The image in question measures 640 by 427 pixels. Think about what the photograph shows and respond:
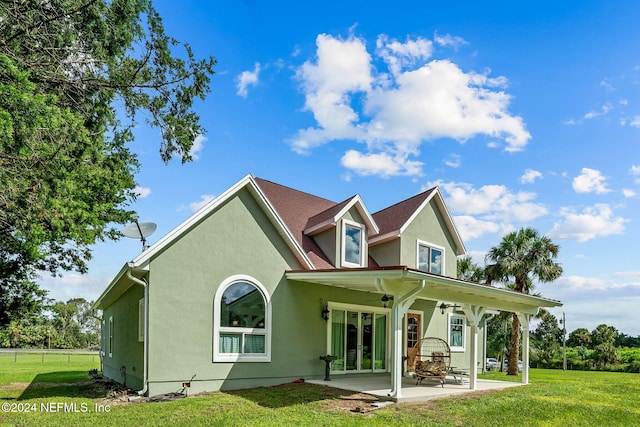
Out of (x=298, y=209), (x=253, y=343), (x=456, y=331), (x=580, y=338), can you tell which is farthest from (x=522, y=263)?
(x=580, y=338)

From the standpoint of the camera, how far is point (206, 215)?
11.8 metres

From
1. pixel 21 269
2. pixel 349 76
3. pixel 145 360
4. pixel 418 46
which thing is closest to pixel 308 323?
pixel 145 360

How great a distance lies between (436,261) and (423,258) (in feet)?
2.79

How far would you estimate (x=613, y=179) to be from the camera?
51.5ft

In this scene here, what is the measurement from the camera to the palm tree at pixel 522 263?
942 inches

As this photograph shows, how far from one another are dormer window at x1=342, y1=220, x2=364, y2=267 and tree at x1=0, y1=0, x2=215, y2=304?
6427 mm

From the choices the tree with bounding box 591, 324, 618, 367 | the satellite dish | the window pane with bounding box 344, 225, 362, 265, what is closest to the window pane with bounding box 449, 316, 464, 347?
the window pane with bounding box 344, 225, 362, 265

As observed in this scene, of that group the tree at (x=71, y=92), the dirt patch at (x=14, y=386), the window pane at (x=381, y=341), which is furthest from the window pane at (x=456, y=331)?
the dirt patch at (x=14, y=386)

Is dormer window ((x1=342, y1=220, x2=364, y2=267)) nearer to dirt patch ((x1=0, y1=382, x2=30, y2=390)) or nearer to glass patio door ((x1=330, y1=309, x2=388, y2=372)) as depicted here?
glass patio door ((x1=330, y1=309, x2=388, y2=372))

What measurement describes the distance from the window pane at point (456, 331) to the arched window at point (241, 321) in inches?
381

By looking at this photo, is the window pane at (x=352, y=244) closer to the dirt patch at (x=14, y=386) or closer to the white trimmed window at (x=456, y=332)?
the white trimmed window at (x=456, y=332)

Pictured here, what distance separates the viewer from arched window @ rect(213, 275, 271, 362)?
11734mm

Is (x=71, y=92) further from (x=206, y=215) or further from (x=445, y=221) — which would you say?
(x=445, y=221)

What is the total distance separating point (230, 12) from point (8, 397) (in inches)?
475
